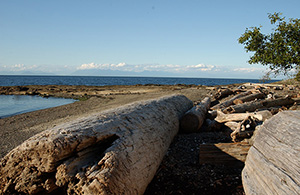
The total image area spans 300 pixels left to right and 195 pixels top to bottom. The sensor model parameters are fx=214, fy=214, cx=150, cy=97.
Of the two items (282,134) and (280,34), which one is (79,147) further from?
(280,34)

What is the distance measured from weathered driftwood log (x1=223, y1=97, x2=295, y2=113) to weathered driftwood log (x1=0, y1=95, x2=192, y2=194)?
538 cm

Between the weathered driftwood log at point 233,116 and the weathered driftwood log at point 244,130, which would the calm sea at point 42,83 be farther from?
the weathered driftwood log at point 244,130

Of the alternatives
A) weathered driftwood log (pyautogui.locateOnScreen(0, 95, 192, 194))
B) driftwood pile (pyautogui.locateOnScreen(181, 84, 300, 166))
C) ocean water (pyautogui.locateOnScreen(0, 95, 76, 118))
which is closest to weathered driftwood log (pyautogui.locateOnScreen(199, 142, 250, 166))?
driftwood pile (pyautogui.locateOnScreen(181, 84, 300, 166))

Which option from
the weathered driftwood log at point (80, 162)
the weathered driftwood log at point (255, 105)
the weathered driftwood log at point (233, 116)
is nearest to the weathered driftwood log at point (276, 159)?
the weathered driftwood log at point (80, 162)

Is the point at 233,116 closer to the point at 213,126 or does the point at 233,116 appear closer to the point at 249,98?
the point at 213,126

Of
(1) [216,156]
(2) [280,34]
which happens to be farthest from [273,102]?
(1) [216,156]

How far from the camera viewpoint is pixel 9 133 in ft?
27.0

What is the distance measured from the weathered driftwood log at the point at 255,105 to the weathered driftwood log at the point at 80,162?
538 cm

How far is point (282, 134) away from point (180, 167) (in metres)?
A: 2.09

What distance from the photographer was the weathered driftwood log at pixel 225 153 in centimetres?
414

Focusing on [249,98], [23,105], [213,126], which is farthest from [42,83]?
[213,126]

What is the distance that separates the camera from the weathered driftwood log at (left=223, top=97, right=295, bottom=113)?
792 centimetres

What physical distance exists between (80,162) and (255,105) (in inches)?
301

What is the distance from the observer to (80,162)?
291cm
